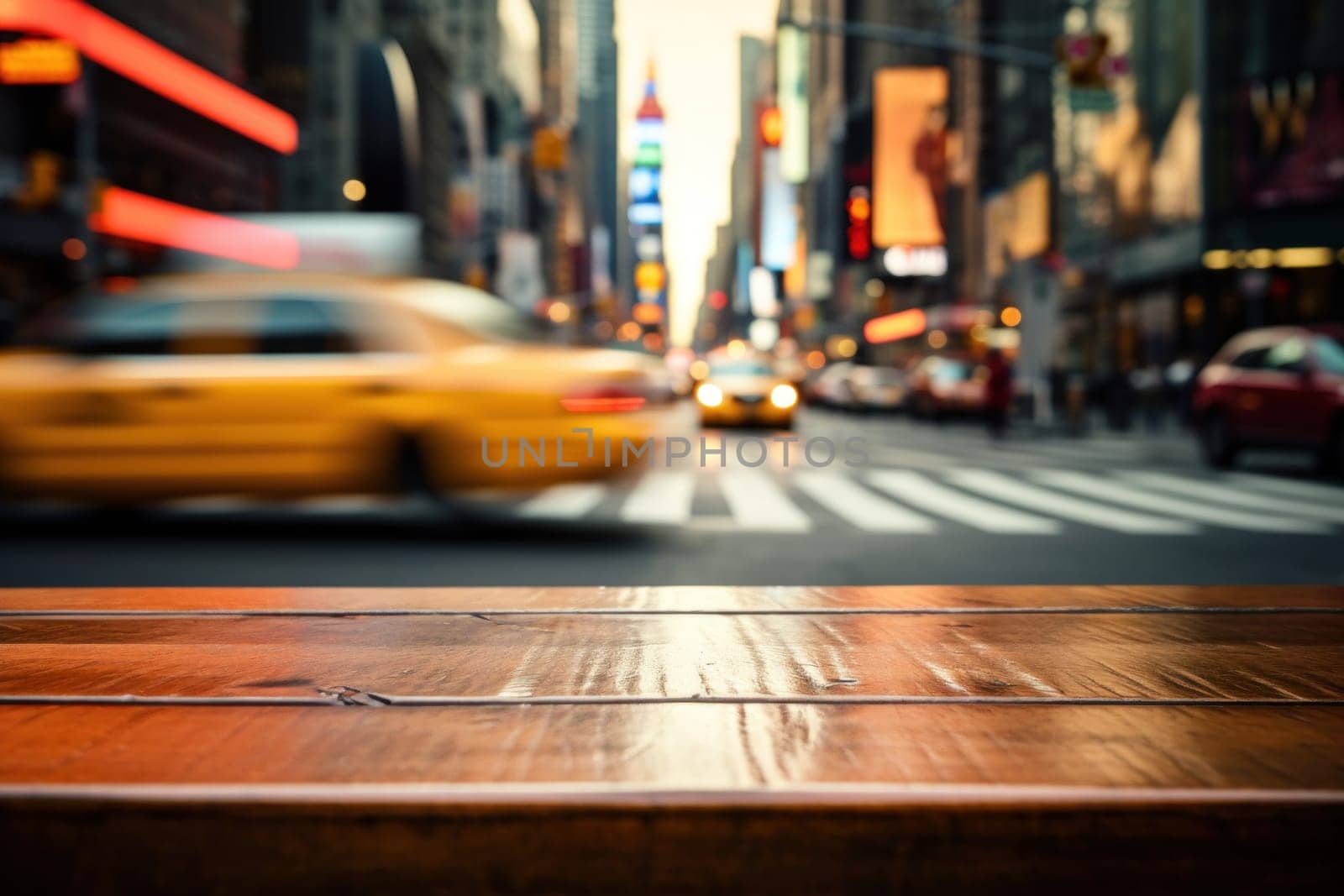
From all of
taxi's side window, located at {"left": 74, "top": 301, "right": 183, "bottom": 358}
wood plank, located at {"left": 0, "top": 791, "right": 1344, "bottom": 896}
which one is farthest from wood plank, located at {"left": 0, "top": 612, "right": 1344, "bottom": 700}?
taxi's side window, located at {"left": 74, "top": 301, "right": 183, "bottom": 358}

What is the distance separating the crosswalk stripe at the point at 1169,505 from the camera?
11.6 metres

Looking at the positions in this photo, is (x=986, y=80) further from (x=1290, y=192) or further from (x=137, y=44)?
(x=137, y=44)

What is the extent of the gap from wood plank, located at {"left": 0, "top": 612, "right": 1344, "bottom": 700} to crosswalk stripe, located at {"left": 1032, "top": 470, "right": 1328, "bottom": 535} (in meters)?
6.41

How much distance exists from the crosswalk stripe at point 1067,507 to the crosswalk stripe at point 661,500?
2860 millimetres

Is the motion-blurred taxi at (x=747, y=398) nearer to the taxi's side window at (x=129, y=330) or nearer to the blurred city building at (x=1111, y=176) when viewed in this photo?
the blurred city building at (x=1111, y=176)

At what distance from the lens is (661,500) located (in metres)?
13.6

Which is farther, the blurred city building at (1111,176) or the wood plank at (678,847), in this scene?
the blurred city building at (1111,176)

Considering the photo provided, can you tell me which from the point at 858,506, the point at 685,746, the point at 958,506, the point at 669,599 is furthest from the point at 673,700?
the point at 958,506

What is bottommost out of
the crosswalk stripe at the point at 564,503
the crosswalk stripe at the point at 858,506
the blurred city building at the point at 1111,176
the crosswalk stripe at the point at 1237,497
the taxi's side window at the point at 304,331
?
the crosswalk stripe at the point at 1237,497

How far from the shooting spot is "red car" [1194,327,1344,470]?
15.9m

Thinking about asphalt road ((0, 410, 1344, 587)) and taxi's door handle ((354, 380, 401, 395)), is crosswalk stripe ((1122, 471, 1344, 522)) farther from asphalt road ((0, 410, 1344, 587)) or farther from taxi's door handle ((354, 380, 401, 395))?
taxi's door handle ((354, 380, 401, 395))

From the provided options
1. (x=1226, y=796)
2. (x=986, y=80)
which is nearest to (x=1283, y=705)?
(x=1226, y=796)

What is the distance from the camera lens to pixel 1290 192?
35.4 m

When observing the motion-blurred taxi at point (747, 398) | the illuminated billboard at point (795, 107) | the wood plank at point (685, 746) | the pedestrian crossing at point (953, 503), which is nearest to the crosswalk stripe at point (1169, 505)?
the pedestrian crossing at point (953, 503)
